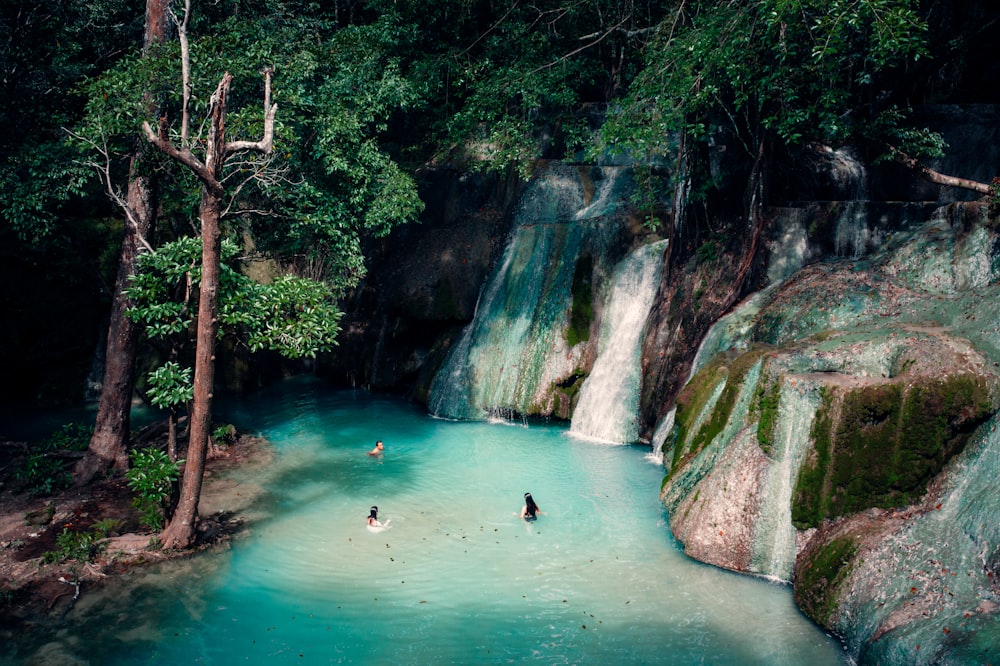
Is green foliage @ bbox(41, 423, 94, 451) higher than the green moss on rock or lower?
lower

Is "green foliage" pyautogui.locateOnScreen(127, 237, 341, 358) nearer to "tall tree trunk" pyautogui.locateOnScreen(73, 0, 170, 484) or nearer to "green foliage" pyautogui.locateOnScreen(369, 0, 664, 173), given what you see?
"tall tree trunk" pyautogui.locateOnScreen(73, 0, 170, 484)

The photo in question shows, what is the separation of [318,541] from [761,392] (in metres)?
6.88

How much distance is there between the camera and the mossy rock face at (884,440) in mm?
8273

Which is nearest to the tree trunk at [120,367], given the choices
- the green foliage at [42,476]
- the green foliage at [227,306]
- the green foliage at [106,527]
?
the green foliage at [42,476]

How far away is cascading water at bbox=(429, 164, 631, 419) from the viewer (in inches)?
670

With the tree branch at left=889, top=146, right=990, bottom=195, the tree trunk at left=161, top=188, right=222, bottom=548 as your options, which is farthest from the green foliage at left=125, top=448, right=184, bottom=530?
the tree branch at left=889, top=146, right=990, bottom=195

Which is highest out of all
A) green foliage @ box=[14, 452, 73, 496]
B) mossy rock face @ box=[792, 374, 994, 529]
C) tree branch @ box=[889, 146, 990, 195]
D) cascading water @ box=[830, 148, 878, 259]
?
tree branch @ box=[889, 146, 990, 195]

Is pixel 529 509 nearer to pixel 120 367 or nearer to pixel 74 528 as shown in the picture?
pixel 74 528

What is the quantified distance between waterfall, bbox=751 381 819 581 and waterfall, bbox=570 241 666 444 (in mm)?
5769

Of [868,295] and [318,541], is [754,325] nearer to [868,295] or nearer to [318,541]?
[868,295]

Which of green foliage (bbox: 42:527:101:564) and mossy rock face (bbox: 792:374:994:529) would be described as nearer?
mossy rock face (bbox: 792:374:994:529)

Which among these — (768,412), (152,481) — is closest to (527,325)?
(768,412)

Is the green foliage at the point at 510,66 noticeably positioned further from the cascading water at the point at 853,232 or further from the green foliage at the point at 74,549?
the green foliage at the point at 74,549

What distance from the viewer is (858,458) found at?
8766 millimetres
